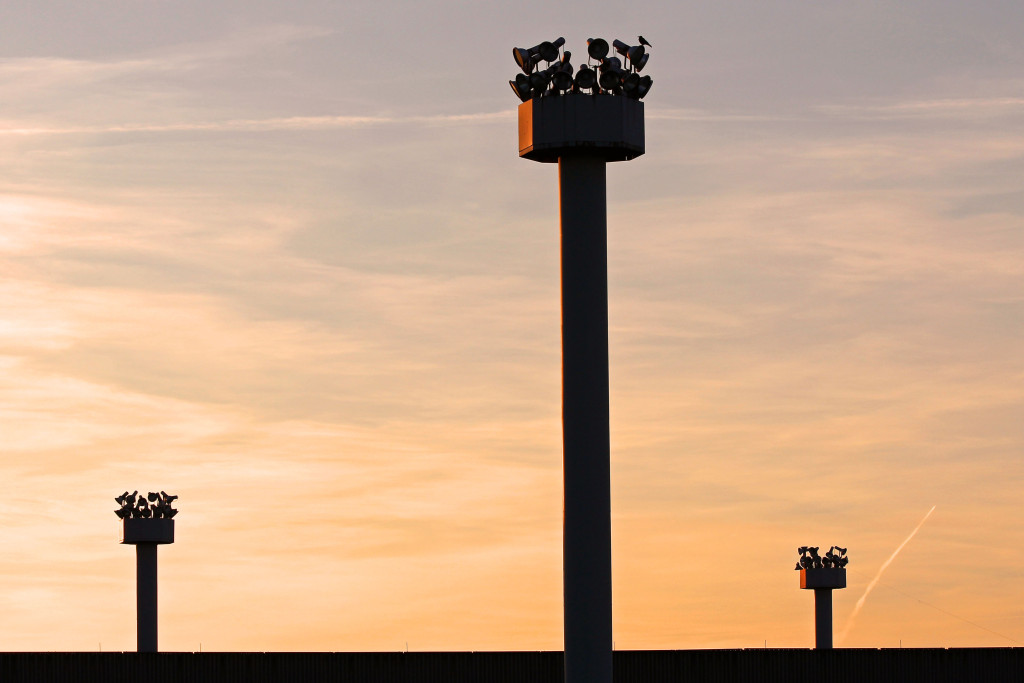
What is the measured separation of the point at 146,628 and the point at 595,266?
56013 mm

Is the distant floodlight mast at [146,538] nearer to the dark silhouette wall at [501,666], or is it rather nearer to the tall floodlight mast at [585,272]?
the dark silhouette wall at [501,666]

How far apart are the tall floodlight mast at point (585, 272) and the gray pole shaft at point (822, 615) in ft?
224

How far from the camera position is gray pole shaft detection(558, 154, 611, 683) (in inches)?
2650

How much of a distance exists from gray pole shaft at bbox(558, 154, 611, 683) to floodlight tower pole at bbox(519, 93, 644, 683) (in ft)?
0.11

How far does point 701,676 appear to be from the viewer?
3337 inches

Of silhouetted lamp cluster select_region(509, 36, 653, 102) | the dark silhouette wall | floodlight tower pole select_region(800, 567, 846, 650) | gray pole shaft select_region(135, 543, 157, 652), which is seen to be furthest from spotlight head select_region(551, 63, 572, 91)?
floodlight tower pole select_region(800, 567, 846, 650)

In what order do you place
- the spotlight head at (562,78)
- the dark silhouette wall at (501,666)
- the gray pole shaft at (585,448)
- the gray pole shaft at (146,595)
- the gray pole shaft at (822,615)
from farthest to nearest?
the gray pole shaft at (822,615) < the gray pole shaft at (146,595) < the dark silhouette wall at (501,666) < the spotlight head at (562,78) < the gray pole shaft at (585,448)

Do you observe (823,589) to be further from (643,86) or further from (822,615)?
(643,86)

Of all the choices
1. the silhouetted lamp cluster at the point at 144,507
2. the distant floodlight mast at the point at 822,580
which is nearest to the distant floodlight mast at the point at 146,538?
the silhouetted lamp cluster at the point at 144,507

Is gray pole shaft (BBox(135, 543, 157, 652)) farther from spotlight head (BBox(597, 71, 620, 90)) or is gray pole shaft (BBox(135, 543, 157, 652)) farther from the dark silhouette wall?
spotlight head (BBox(597, 71, 620, 90))

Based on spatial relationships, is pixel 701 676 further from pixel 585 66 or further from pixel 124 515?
pixel 124 515

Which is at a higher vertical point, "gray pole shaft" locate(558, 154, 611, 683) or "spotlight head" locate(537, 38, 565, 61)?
"spotlight head" locate(537, 38, 565, 61)

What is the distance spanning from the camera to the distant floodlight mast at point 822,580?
133125 millimetres

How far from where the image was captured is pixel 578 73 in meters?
68.6
